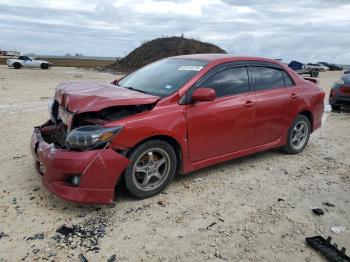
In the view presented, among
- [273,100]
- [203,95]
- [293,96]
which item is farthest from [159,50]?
[203,95]

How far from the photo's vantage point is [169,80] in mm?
4918

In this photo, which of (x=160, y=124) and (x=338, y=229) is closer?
(x=338, y=229)

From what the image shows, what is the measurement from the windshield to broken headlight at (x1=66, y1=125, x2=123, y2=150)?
99 centimetres

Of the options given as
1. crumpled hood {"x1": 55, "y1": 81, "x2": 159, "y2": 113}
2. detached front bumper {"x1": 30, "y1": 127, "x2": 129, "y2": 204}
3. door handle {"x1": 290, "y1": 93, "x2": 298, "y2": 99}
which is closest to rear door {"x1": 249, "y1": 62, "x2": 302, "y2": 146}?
door handle {"x1": 290, "y1": 93, "x2": 298, "y2": 99}

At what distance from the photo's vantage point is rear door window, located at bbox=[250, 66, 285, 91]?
5527 millimetres

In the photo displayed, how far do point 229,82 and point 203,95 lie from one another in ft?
2.67

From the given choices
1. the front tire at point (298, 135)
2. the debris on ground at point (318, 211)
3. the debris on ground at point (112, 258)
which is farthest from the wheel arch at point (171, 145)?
the front tire at point (298, 135)

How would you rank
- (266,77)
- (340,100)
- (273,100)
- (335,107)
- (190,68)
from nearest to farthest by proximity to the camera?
(190,68)
(273,100)
(266,77)
(340,100)
(335,107)

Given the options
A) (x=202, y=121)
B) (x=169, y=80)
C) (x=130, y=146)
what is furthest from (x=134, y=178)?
(x=169, y=80)

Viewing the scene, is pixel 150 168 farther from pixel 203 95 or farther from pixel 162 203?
pixel 203 95

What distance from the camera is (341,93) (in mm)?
10594

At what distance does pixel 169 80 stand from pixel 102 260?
2.51 metres

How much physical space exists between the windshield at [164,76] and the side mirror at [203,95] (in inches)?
10.4

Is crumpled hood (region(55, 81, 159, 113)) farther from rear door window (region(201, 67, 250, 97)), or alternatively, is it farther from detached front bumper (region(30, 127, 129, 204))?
rear door window (region(201, 67, 250, 97))
